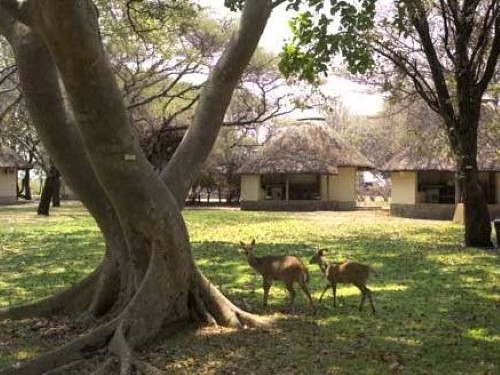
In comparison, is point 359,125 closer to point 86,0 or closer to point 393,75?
point 393,75

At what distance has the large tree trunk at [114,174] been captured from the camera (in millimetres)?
5242

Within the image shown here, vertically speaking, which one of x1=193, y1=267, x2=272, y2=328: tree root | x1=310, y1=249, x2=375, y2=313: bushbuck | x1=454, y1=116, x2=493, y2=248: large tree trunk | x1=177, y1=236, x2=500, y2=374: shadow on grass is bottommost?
x1=177, y1=236, x2=500, y2=374: shadow on grass

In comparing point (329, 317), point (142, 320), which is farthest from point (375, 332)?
point (142, 320)

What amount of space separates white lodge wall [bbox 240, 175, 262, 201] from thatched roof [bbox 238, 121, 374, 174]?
0.71 m

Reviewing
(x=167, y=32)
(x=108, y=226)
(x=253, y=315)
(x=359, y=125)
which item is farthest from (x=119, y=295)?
(x=359, y=125)

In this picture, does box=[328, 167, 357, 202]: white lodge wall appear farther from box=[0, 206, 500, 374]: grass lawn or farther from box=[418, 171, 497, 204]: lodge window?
box=[0, 206, 500, 374]: grass lawn

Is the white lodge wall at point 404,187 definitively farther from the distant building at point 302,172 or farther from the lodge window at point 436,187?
the distant building at point 302,172

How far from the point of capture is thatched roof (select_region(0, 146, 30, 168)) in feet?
132

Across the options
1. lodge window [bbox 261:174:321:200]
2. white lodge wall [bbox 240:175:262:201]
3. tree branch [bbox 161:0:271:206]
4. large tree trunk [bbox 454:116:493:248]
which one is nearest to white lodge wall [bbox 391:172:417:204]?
lodge window [bbox 261:174:321:200]

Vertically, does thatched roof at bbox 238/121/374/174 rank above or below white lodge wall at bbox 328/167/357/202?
above

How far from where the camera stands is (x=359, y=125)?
59.3 m

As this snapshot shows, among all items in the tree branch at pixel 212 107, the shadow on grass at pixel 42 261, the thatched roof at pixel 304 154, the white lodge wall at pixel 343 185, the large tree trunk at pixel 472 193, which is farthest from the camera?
the white lodge wall at pixel 343 185

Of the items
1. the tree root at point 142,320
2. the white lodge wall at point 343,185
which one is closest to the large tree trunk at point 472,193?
the tree root at point 142,320

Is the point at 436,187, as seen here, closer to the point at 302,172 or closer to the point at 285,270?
the point at 302,172
